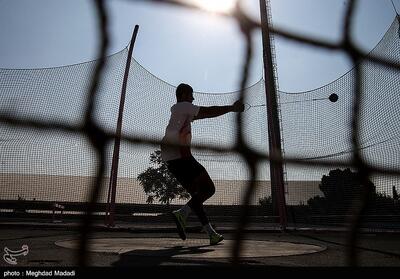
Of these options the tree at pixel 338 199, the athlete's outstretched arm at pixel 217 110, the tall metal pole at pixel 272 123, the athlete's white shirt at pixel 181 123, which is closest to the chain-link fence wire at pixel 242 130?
the athlete's outstretched arm at pixel 217 110

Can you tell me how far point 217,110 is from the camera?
3.30m

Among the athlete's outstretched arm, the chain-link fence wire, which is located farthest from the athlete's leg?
the chain-link fence wire

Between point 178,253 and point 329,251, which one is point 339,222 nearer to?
point 329,251

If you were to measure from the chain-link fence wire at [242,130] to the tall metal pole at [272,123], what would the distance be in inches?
7.8

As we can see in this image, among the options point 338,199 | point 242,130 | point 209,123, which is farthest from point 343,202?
point 242,130

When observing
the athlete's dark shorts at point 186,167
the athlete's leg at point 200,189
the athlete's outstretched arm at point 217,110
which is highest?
the athlete's outstretched arm at point 217,110

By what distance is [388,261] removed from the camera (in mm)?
3459

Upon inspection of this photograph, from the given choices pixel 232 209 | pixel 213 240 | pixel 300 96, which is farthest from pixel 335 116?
pixel 232 209

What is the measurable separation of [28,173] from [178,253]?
8.39 ft

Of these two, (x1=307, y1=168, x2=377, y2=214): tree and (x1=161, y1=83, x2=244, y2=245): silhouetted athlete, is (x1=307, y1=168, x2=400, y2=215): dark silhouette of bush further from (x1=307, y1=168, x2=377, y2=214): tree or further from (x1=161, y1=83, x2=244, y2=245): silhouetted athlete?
(x1=161, y1=83, x2=244, y2=245): silhouetted athlete

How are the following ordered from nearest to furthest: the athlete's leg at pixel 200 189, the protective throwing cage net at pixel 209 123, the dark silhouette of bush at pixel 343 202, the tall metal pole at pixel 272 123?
the tall metal pole at pixel 272 123 < the athlete's leg at pixel 200 189 < the protective throwing cage net at pixel 209 123 < the dark silhouette of bush at pixel 343 202

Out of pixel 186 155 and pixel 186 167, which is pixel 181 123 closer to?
pixel 186 155

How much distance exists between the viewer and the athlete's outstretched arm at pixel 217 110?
8.92 feet

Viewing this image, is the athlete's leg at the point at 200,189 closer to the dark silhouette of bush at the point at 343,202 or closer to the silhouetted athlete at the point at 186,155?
the silhouetted athlete at the point at 186,155
